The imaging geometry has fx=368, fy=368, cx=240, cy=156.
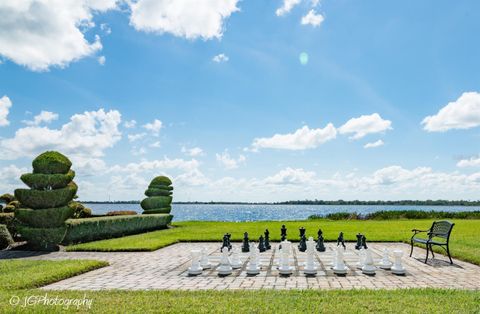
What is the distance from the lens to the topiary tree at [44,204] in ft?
43.5

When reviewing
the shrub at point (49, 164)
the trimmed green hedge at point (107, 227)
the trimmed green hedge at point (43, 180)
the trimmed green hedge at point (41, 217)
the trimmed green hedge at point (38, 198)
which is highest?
the shrub at point (49, 164)

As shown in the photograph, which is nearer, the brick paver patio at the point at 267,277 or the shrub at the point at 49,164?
the brick paver patio at the point at 267,277

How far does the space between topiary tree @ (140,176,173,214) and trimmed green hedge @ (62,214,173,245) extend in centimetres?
200

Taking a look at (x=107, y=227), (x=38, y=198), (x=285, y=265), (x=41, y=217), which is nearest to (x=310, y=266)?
(x=285, y=265)

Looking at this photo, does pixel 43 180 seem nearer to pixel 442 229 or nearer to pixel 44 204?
pixel 44 204

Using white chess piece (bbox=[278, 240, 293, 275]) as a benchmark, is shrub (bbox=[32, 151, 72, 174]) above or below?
above

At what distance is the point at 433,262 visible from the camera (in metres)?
9.76

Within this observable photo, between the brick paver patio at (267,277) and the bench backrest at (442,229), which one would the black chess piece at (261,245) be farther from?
the bench backrest at (442,229)

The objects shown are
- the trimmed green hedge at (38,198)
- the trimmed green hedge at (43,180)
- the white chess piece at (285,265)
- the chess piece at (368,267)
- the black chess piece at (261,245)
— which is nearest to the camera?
the white chess piece at (285,265)

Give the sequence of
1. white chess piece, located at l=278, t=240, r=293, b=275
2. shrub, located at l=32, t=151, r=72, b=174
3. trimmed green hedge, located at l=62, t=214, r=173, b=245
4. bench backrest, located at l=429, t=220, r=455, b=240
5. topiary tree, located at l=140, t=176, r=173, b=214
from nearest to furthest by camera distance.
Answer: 1. white chess piece, located at l=278, t=240, r=293, b=275
2. bench backrest, located at l=429, t=220, r=455, b=240
3. shrub, located at l=32, t=151, r=72, b=174
4. trimmed green hedge, located at l=62, t=214, r=173, b=245
5. topiary tree, located at l=140, t=176, r=173, b=214

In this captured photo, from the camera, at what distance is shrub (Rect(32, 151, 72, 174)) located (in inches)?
551

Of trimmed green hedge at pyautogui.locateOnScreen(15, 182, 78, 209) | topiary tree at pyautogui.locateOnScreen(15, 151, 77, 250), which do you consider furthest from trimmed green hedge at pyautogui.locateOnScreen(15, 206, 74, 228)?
trimmed green hedge at pyautogui.locateOnScreen(15, 182, 78, 209)

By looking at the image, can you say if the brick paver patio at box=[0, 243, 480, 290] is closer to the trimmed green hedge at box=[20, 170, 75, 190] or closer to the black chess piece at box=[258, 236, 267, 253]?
the black chess piece at box=[258, 236, 267, 253]

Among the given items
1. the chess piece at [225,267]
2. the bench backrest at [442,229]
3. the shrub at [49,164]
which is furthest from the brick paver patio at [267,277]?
the shrub at [49,164]
